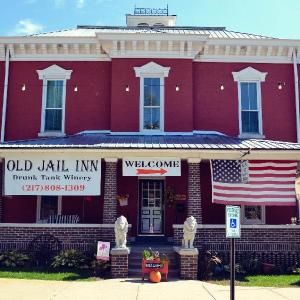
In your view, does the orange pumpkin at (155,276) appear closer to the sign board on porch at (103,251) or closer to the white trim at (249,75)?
the sign board on porch at (103,251)

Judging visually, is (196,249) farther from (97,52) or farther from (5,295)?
(97,52)

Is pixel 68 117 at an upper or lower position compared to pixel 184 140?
upper

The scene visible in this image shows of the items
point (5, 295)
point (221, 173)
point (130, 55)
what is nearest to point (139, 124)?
point (130, 55)

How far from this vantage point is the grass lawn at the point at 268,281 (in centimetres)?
1238

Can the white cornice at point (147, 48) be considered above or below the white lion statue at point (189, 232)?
above

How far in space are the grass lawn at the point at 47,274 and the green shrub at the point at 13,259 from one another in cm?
41

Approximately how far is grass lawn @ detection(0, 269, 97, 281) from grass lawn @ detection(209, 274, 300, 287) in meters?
3.91

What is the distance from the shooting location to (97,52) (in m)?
18.9

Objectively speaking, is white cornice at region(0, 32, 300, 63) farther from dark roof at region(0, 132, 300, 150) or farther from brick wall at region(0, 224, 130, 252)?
brick wall at region(0, 224, 130, 252)

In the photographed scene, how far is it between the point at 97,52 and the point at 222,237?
31.6 feet

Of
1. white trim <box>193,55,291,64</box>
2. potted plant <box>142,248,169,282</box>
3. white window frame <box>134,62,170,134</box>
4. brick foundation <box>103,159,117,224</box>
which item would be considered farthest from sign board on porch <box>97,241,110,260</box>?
white trim <box>193,55,291,64</box>

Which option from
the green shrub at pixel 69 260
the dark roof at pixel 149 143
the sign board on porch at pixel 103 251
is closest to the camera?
the sign board on porch at pixel 103 251

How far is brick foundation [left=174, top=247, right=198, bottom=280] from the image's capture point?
13.1 metres

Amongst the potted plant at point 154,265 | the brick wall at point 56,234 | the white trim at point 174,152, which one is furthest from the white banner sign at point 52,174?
the potted plant at point 154,265
